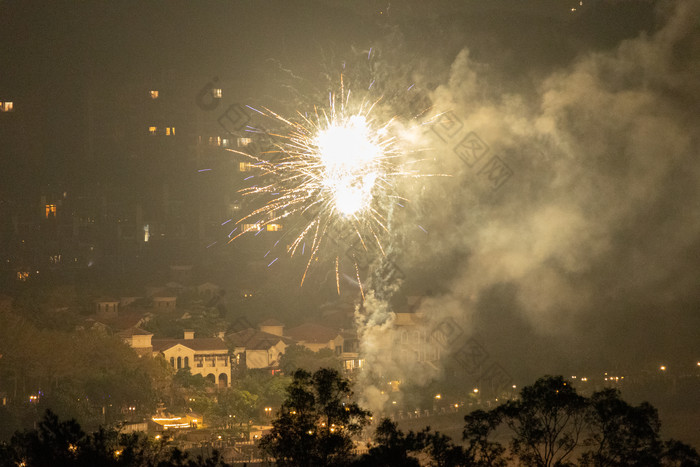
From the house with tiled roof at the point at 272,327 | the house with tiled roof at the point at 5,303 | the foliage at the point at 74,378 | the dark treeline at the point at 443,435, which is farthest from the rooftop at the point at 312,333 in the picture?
the dark treeline at the point at 443,435

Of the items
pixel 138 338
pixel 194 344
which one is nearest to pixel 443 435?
pixel 194 344

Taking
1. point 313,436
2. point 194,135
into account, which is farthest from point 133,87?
point 313,436

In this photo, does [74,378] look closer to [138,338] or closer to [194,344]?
[138,338]

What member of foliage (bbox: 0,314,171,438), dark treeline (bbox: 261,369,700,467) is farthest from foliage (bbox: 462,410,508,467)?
foliage (bbox: 0,314,171,438)

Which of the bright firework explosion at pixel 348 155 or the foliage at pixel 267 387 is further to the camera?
the foliage at pixel 267 387

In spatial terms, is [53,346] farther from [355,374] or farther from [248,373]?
[355,374]

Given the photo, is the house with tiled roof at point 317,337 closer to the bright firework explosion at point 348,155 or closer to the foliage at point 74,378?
the foliage at point 74,378
